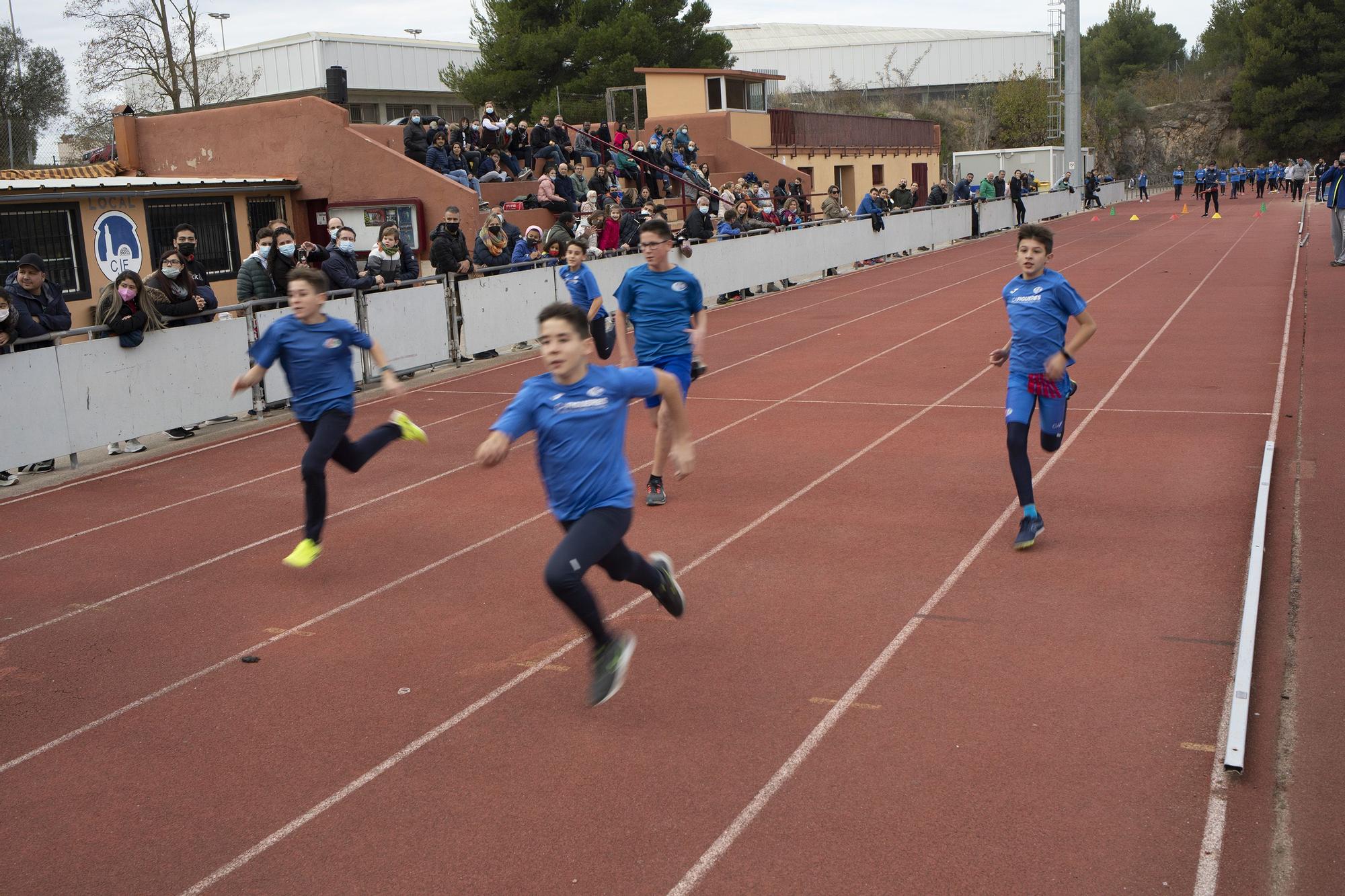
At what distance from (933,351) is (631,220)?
22.3 ft

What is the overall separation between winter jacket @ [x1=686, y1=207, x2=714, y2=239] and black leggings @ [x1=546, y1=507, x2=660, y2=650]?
1766 centimetres

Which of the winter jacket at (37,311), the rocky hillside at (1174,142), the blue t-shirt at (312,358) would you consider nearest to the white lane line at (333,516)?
the blue t-shirt at (312,358)

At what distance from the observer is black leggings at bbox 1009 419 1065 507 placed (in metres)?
7.69

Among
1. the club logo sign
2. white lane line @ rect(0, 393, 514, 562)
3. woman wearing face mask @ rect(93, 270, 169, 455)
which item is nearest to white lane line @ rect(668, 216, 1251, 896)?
white lane line @ rect(0, 393, 514, 562)

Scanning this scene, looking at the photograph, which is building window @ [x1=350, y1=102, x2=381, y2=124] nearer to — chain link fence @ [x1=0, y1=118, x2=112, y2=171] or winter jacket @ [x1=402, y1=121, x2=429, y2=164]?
chain link fence @ [x1=0, y1=118, x2=112, y2=171]

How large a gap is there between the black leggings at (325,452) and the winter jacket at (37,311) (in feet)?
15.3

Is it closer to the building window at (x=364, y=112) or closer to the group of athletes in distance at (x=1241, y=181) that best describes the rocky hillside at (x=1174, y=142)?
the group of athletes in distance at (x=1241, y=181)

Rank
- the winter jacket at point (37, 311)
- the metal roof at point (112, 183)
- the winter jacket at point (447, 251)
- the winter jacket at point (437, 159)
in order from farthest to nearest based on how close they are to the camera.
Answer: the winter jacket at point (437, 159) < the metal roof at point (112, 183) < the winter jacket at point (447, 251) < the winter jacket at point (37, 311)

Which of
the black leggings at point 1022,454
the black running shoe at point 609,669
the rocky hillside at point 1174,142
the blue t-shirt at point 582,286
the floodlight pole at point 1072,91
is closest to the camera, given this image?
the black running shoe at point 609,669

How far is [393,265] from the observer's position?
15523 mm

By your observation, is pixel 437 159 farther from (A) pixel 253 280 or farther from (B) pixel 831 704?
(B) pixel 831 704

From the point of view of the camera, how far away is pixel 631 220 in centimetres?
2119

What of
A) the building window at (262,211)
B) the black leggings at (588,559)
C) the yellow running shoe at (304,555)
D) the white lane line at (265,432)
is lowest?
the yellow running shoe at (304,555)

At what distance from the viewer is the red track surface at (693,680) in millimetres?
4500
